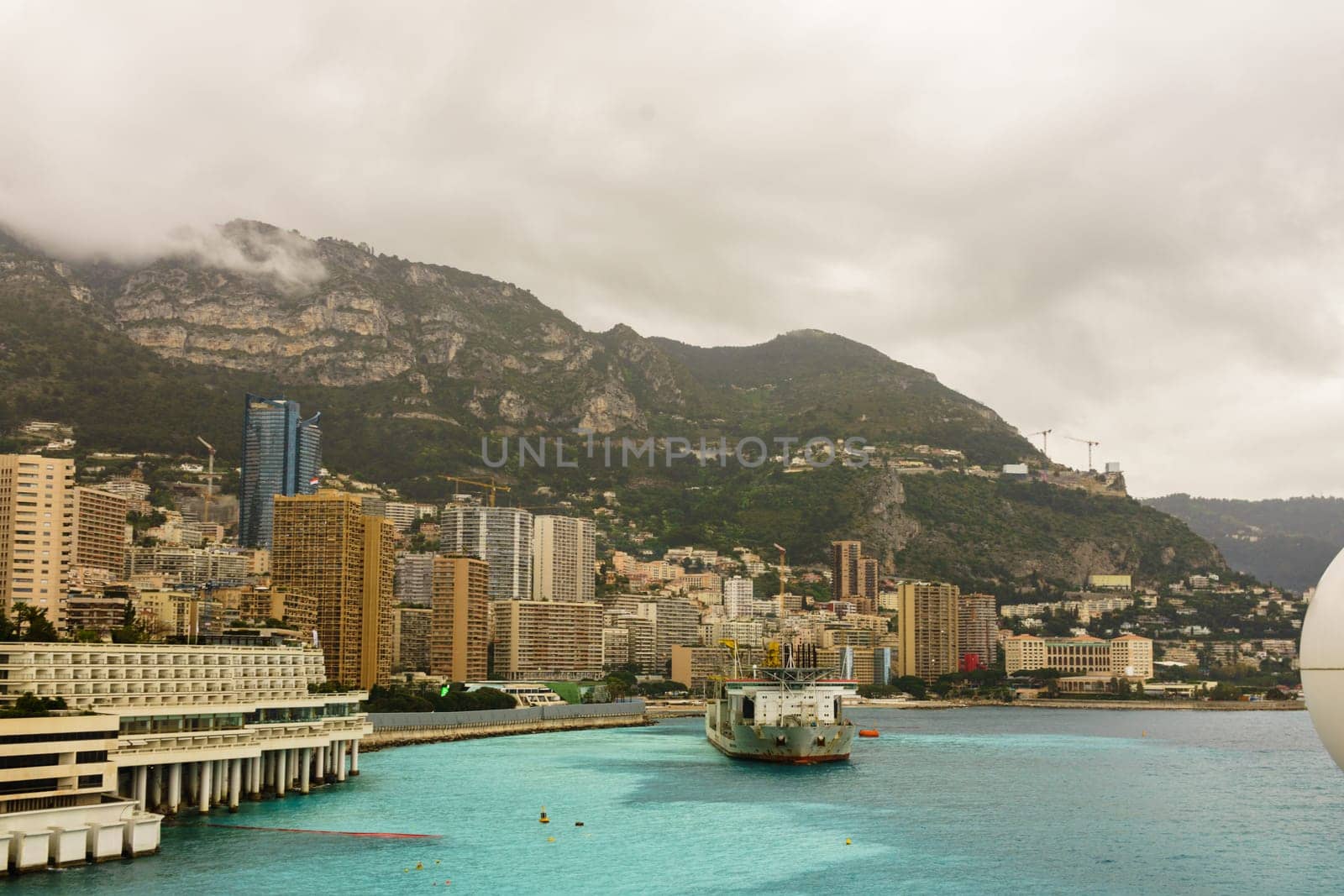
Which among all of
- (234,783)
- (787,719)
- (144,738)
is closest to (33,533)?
(787,719)

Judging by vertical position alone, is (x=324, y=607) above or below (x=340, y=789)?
above

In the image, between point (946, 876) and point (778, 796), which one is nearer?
point (946, 876)

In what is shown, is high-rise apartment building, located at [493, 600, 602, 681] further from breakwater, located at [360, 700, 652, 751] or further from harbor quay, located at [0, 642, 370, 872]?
harbor quay, located at [0, 642, 370, 872]

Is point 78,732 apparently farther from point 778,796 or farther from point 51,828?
point 778,796

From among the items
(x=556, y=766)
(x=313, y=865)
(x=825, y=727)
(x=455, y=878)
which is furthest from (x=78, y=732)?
(x=825, y=727)

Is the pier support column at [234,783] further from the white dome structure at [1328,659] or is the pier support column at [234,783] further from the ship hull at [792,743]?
the white dome structure at [1328,659]

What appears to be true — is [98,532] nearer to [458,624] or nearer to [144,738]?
[458,624]
